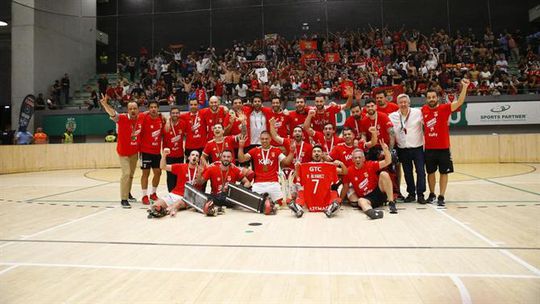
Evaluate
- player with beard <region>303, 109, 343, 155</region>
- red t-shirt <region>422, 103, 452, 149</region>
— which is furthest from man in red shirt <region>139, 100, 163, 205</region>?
red t-shirt <region>422, 103, 452, 149</region>

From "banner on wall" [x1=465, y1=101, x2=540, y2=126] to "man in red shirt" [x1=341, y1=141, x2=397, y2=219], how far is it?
39.3ft

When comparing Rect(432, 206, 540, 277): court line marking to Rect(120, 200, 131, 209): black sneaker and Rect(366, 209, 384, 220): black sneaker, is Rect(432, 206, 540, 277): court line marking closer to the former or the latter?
Rect(366, 209, 384, 220): black sneaker

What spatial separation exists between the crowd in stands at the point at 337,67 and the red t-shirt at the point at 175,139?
8.88 m

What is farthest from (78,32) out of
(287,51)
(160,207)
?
(160,207)

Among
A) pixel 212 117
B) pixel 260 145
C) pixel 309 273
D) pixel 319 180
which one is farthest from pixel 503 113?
pixel 309 273

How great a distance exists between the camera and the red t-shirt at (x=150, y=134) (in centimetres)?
746

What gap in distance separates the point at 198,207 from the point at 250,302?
366 cm

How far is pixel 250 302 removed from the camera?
2.80 meters

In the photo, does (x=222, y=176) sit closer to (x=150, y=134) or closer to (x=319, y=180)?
(x=319, y=180)

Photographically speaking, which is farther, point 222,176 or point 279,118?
point 279,118

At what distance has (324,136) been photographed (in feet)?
24.3

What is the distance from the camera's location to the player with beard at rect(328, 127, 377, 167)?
6.82 metres

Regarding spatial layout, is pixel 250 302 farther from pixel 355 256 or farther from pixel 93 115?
pixel 93 115

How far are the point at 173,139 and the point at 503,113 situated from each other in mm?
14493
